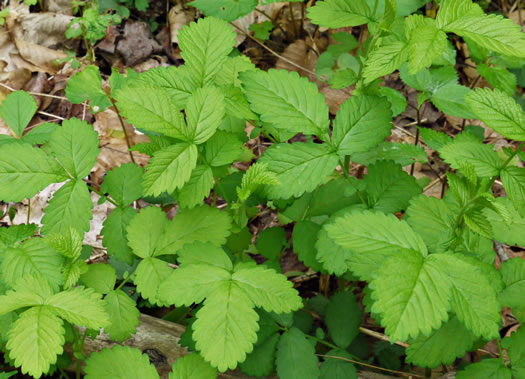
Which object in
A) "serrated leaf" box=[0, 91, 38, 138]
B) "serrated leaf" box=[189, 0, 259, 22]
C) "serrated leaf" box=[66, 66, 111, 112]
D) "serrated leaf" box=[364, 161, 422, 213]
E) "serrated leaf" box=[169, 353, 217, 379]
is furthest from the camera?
"serrated leaf" box=[189, 0, 259, 22]

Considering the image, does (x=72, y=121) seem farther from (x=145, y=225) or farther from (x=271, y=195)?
(x=271, y=195)

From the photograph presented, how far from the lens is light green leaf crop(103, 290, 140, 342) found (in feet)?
5.11

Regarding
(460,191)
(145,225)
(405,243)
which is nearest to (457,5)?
(460,191)

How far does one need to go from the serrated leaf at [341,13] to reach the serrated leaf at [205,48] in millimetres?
363

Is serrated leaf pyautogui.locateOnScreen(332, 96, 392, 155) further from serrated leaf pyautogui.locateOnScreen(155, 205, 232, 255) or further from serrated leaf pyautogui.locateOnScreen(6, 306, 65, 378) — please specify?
serrated leaf pyautogui.locateOnScreen(6, 306, 65, 378)

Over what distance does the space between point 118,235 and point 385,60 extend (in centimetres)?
117

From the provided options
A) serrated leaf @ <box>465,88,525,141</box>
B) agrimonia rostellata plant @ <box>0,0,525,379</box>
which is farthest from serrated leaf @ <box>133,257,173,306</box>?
serrated leaf @ <box>465,88,525,141</box>

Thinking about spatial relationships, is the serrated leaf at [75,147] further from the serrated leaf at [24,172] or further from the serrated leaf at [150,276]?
the serrated leaf at [150,276]

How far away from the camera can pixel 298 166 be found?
5.02 ft

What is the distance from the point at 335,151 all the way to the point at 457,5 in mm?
586

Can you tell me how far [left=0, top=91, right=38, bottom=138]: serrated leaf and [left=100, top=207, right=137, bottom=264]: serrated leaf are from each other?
662 mm

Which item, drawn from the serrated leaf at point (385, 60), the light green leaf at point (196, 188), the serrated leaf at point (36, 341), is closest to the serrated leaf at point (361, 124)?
the serrated leaf at point (385, 60)

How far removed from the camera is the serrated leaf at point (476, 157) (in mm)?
1453

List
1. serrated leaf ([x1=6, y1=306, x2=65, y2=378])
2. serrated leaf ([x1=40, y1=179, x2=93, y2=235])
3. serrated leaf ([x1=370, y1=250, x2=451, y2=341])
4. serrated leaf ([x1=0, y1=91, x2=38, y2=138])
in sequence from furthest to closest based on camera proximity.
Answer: serrated leaf ([x1=0, y1=91, x2=38, y2=138])
serrated leaf ([x1=40, y1=179, x2=93, y2=235])
serrated leaf ([x1=6, y1=306, x2=65, y2=378])
serrated leaf ([x1=370, y1=250, x2=451, y2=341])
